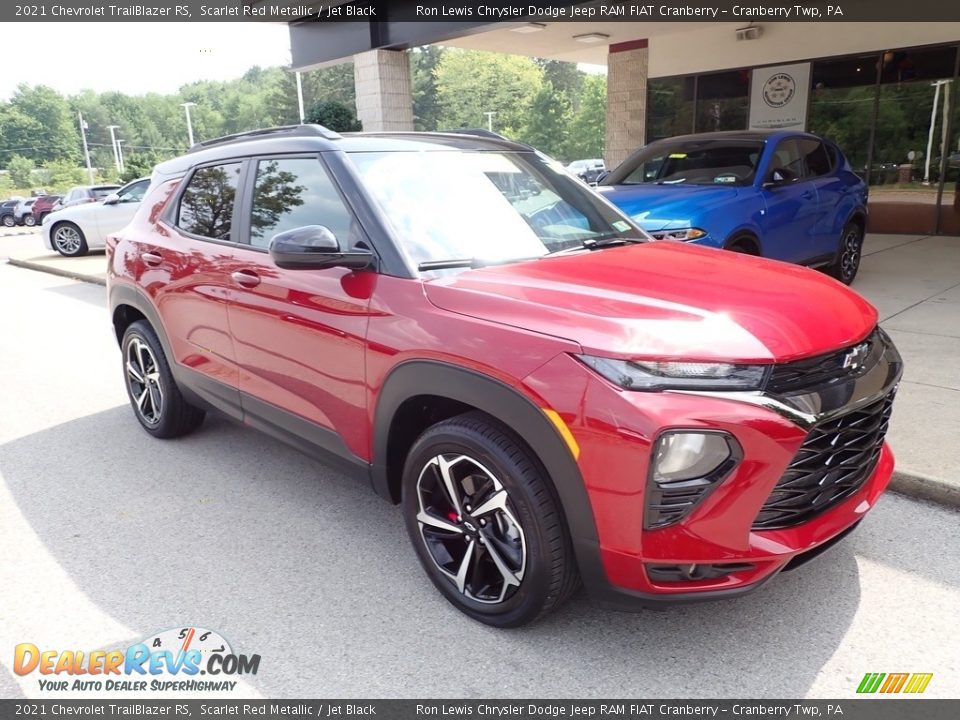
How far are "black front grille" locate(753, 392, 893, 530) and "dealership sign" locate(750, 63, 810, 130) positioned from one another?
13266 millimetres

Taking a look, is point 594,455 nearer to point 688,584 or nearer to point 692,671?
point 688,584

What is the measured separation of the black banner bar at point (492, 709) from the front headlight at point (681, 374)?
104 cm

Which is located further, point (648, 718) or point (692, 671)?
point (692, 671)

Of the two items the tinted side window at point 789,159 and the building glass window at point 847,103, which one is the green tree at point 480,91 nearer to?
the building glass window at point 847,103

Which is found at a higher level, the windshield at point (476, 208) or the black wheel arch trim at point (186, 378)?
the windshield at point (476, 208)

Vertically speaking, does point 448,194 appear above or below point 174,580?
above

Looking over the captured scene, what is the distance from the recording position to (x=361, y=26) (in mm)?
13719

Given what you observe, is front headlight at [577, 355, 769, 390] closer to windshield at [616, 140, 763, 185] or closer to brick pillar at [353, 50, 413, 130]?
windshield at [616, 140, 763, 185]

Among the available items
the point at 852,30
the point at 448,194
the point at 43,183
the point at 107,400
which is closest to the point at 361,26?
the point at 852,30

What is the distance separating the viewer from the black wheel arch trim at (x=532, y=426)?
2283 mm

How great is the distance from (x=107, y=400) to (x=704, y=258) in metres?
4.77

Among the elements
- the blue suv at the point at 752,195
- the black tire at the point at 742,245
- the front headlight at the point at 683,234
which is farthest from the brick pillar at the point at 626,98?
the front headlight at the point at 683,234

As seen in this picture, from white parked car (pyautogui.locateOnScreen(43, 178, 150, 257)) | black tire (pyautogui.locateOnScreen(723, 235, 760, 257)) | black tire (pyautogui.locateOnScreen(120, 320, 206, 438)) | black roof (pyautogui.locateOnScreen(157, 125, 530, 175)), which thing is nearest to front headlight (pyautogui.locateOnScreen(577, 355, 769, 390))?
black roof (pyautogui.locateOnScreen(157, 125, 530, 175))

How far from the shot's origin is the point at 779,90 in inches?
560
